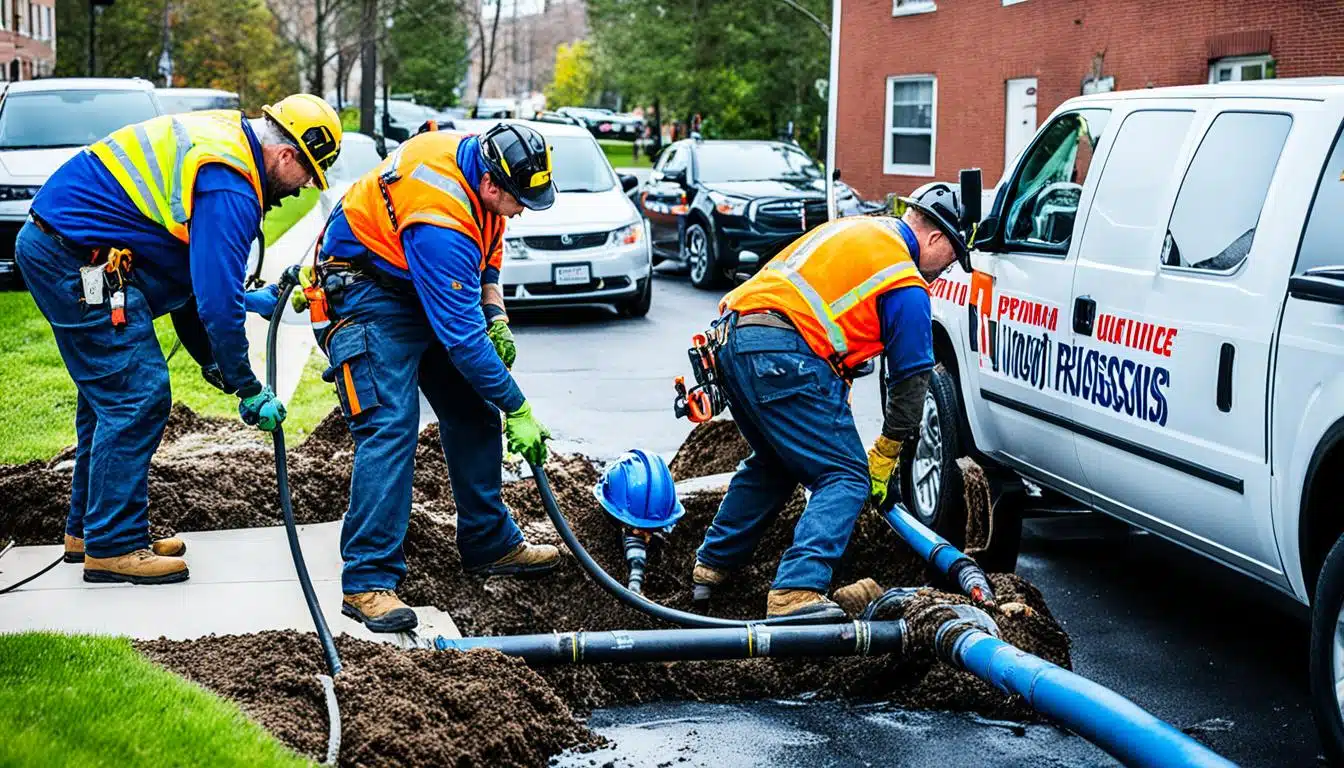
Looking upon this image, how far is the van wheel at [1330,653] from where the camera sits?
14.6ft

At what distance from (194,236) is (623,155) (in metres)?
57.8

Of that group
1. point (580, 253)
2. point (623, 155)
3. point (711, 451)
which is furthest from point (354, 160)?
point (623, 155)

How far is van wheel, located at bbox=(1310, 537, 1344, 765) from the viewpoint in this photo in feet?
14.6

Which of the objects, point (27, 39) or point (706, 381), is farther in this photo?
point (27, 39)

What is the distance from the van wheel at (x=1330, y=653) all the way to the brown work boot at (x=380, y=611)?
2.95 metres

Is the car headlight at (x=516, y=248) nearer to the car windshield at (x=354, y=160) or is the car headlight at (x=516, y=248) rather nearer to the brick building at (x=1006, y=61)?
the car windshield at (x=354, y=160)

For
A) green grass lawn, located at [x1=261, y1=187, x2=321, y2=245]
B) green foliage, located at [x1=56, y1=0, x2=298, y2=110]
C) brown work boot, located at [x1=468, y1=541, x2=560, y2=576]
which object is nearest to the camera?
brown work boot, located at [x1=468, y1=541, x2=560, y2=576]

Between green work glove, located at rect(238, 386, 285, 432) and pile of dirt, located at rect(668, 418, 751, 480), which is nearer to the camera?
green work glove, located at rect(238, 386, 285, 432)

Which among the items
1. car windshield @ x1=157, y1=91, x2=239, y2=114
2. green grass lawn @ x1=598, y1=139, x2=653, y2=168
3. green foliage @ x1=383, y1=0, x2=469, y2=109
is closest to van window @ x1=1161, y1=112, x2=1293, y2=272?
car windshield @ x1=157, y1=91, x2=239, y2=114

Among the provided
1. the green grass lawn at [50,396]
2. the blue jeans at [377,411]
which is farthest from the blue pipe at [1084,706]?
the green grass lawn at [50,396]

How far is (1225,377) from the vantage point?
16.9 feet

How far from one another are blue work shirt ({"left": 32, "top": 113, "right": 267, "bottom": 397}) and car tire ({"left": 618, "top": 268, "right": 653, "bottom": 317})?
9.99 m

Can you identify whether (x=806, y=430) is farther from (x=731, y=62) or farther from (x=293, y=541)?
(x=731, y=62)

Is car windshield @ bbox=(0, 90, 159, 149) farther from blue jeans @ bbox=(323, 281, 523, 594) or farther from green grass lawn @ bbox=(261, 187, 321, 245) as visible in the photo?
blue jeans @ bbox=(323, 281, 523, 594)
